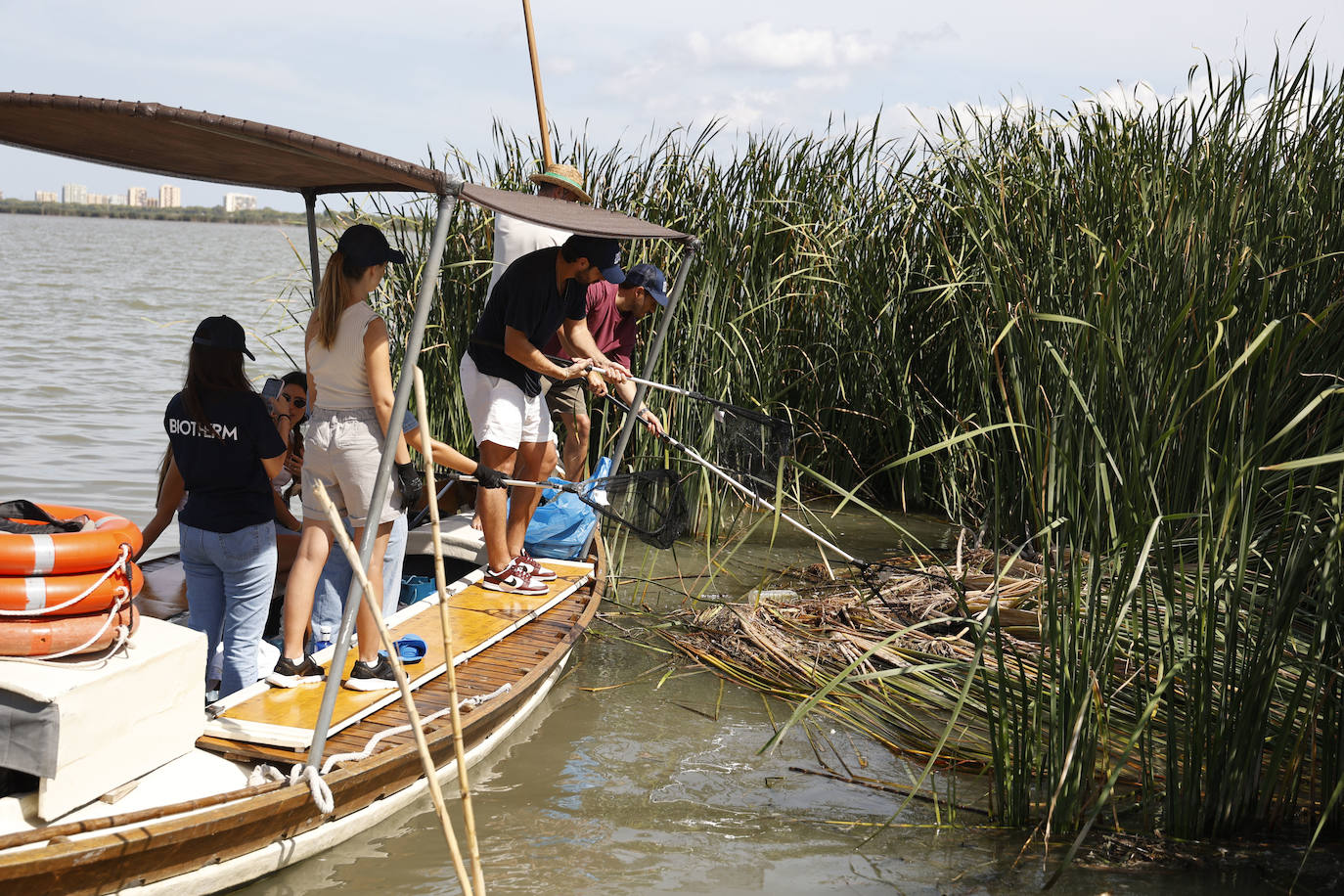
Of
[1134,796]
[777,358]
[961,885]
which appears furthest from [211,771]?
[777,358]

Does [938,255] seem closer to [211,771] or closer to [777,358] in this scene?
[777,358]

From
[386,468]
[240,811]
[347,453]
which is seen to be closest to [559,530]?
[347,453]

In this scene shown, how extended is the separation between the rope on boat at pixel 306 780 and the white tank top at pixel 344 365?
1216mm

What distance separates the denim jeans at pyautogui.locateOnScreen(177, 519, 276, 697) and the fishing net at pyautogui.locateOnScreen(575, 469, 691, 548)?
1.57 metres

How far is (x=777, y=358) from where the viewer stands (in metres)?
7.98

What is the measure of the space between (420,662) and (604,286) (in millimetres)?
2945

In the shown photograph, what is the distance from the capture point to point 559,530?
19.9ft

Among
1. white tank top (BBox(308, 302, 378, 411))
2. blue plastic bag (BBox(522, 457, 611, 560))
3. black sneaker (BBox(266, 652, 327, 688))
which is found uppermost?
white tank top (BBox(308, 302, 378, 411))

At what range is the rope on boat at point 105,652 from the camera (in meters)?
2.92

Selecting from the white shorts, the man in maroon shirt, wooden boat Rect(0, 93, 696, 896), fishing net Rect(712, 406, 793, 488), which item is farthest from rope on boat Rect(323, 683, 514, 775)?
the man in maroon shirt

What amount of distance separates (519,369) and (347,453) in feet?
4.92

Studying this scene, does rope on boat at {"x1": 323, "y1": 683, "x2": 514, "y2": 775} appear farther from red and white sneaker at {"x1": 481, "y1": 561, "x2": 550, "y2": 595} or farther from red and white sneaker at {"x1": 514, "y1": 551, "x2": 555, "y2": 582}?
red and white sneaker at {"x1": 514, "y1": 551, "x2": 555, "y2": 582}

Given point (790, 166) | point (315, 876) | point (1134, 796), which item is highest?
point (790, 166)

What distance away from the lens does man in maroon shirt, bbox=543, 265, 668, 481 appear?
20.7 feet
